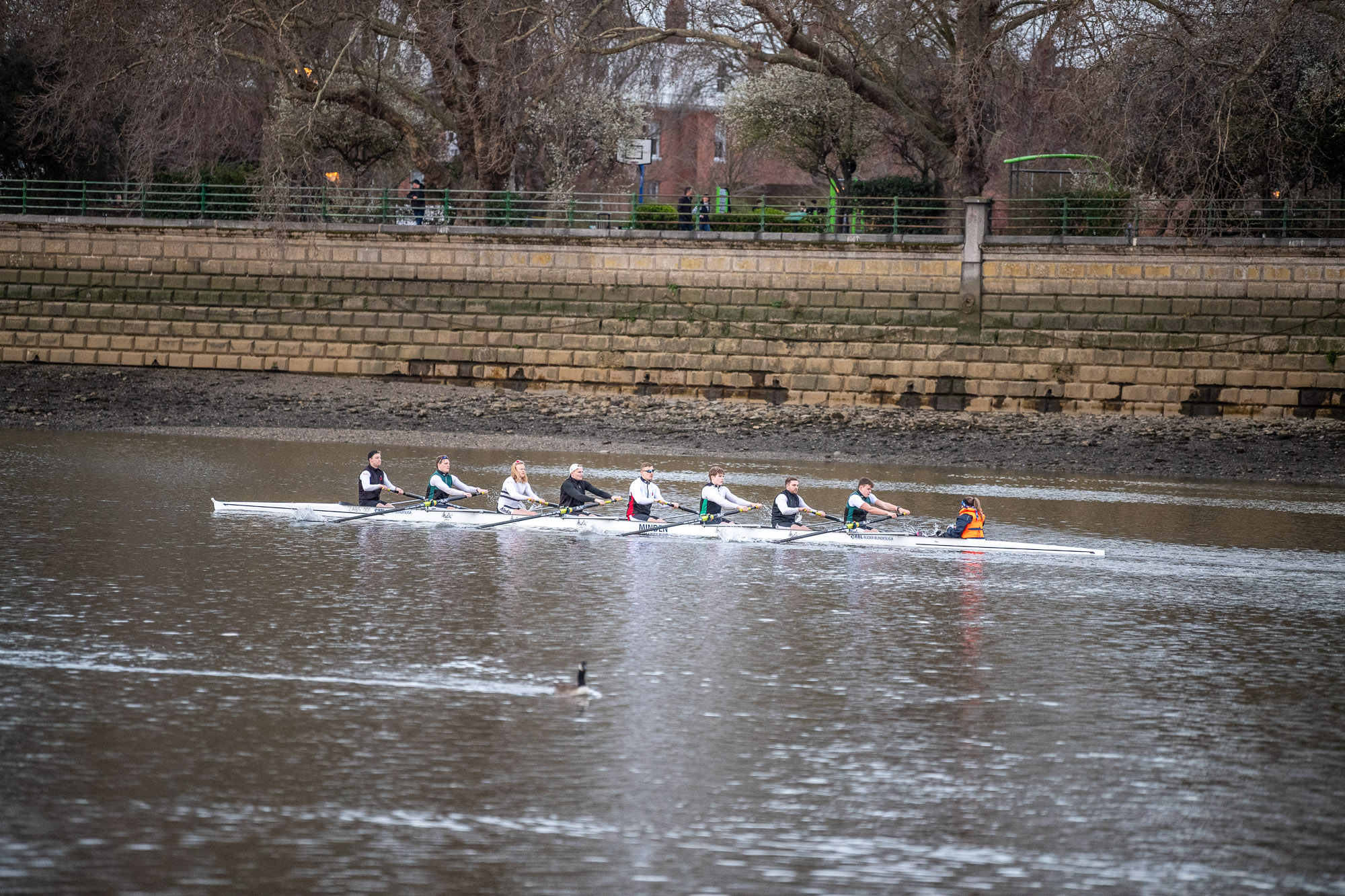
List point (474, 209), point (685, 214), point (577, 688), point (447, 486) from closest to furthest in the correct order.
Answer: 1. point (577, 688)
2. point (447, 486)
3. point (685, 214)
4. point (474, 209)

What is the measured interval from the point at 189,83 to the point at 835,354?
1591 centimetres

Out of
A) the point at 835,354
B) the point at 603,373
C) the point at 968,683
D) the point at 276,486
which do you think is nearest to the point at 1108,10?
the point at 835,354

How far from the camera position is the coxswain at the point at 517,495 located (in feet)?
62.9

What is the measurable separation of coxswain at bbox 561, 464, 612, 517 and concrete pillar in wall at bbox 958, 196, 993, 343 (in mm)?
14183

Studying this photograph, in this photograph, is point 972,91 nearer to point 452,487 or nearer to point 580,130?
point 580,130

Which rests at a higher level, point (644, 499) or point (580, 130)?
point (580, 130)

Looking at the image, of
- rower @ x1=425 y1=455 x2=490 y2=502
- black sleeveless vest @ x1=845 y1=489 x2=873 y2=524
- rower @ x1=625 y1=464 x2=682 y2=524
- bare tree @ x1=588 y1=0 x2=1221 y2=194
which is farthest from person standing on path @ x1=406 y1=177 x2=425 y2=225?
black sleeveless vest @ x1=845 y1=489 x2=873 y2=524

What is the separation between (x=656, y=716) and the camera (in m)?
9.69

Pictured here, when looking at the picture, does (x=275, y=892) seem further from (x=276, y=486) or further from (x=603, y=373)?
(x=603, y=373)

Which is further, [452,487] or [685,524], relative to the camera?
[452,487]

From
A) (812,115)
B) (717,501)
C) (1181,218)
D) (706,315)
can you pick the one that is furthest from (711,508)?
(812,115)

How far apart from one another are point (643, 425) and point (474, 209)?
7925mm

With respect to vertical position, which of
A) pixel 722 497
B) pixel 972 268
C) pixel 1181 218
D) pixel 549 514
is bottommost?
pixel 549 514

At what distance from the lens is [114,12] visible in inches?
1276
